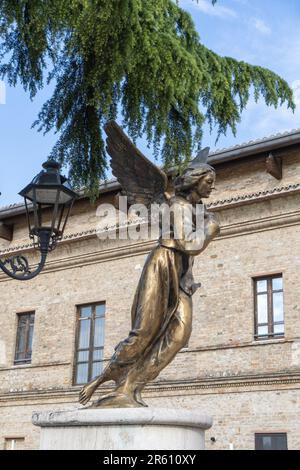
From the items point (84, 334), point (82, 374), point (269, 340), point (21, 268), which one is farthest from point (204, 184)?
point (84, 334)

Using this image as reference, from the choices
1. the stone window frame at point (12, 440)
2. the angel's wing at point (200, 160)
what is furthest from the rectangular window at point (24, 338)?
the angel's wing at point (200, 160)

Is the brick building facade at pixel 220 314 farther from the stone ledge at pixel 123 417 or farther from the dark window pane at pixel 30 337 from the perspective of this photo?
the stone ledge at pixel 123 417

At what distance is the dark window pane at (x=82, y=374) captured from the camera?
1666 cm

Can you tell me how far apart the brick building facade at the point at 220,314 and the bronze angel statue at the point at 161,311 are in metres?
9.11

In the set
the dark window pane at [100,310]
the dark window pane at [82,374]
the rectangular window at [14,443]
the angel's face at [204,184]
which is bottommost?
the angel's face at [204,184]

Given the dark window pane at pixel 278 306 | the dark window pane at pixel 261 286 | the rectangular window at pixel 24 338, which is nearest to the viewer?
the dark window pane at pixel 278 306

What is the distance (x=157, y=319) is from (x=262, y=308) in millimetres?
10003

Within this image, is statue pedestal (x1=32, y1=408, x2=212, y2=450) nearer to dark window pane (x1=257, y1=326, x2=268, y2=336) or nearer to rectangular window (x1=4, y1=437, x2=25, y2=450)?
dark window pane (x1=257, y1=326, x2=268, y2=336)

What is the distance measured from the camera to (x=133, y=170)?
555cm

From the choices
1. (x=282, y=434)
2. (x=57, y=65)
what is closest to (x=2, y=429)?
(x=282, y=434)

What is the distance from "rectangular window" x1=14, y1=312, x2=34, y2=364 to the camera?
17938 millimetres

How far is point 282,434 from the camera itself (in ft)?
44.4

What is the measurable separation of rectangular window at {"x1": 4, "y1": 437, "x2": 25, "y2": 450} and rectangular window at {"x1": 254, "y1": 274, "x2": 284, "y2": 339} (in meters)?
6.45

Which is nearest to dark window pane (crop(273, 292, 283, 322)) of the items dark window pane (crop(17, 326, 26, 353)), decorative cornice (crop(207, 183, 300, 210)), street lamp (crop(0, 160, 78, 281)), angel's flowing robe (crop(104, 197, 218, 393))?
decorative cornice (crop(207, 183, 300, 210))
